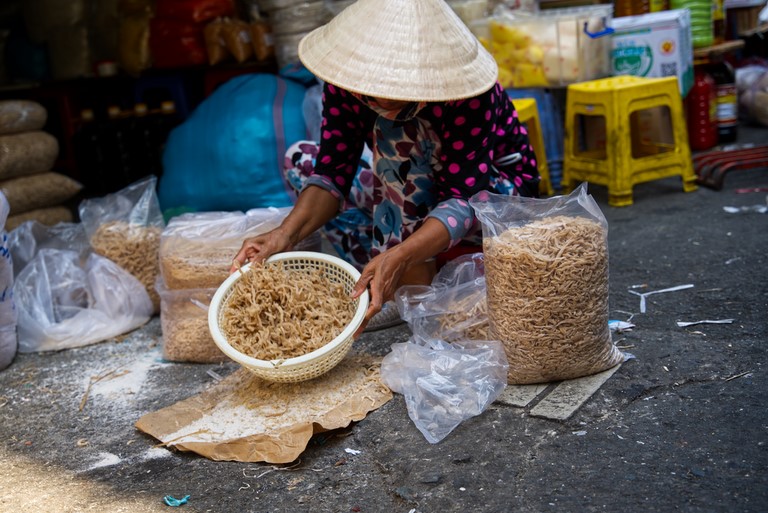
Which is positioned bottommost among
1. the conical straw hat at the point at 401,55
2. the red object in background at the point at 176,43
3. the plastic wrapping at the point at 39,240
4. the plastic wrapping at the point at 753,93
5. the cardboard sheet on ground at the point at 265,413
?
Answer: the plastic wrapping at the point at 753,93

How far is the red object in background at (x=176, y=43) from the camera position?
4855 millimetres

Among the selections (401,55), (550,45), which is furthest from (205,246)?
(550,45)

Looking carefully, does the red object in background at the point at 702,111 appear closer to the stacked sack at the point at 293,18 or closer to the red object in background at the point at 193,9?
the stacked sack at the point at 293,18

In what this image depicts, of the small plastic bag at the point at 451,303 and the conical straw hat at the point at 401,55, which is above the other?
the conical straw hat at the point at 401,55

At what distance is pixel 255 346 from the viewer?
2.21 metres

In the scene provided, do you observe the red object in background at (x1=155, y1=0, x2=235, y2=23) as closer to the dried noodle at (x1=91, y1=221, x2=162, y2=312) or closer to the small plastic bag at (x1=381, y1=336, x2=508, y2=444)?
the dried noodle at (x1=91, y1=221, x2=162, y2=312)

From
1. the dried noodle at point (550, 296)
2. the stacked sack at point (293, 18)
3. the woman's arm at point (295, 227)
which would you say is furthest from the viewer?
the stacked sack at point (293, 18)

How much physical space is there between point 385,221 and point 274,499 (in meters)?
1.12

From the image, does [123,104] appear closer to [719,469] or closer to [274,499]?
[274,499]

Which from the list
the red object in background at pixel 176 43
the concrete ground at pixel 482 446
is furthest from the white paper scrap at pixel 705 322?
the red object in background at pixel 176 43

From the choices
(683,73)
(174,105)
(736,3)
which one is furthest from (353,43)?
(736,3)

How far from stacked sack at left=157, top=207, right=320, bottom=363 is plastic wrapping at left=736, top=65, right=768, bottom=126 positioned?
4152 millimetres

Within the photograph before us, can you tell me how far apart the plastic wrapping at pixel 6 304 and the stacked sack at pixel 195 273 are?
55 centimetres

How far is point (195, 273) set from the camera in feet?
8.92
